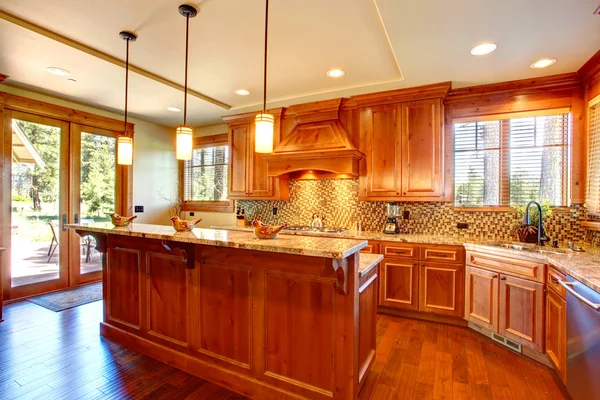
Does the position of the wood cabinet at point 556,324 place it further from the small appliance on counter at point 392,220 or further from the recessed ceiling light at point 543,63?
the recessed ceiling light at point 543,63

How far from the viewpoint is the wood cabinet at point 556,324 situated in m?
2.07

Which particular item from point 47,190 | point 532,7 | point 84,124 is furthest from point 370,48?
point 47,190

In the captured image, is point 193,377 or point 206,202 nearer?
point 193,377

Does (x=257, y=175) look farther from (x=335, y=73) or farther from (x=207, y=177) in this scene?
(x=335, y=73)

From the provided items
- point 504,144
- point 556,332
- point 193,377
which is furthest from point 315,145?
point 556,332

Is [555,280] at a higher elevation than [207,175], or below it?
below

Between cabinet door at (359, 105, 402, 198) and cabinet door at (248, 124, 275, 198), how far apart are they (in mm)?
1465

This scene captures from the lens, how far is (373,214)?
159 inches

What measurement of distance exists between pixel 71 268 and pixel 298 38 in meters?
4.41

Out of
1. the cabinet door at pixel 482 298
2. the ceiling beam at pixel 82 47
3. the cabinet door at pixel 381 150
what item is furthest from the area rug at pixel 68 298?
the cabinet door at pixel 482 298

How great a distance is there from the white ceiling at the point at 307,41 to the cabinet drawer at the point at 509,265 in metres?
1.82

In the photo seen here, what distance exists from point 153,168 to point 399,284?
14.7 ft

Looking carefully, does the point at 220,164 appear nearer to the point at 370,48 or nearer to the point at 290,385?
the point at 370,48

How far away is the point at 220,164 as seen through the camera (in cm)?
536
